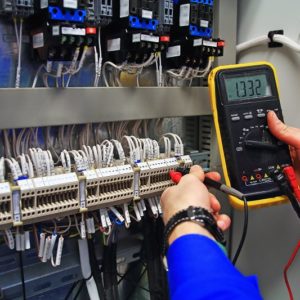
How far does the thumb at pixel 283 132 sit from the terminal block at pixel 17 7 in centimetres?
62

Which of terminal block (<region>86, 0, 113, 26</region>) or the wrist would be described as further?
terminal block (<region>86, 0, 113, 26</region>)

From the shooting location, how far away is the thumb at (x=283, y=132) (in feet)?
2.92

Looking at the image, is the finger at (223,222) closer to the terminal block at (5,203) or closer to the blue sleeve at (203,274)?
the blue sleeve at (203,274)

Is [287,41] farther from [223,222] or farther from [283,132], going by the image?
[223,222]

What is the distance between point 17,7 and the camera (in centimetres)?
74

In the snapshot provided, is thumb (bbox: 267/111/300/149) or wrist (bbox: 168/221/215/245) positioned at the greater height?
thumb (bbox: 267/111/300/149)

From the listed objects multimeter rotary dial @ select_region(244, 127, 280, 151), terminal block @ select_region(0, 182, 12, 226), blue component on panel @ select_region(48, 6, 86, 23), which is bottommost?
terminal block @ select_region(0, 182, 12, 226)

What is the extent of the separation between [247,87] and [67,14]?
48cm

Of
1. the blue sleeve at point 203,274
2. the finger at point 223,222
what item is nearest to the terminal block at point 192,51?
the finger at point 223,222

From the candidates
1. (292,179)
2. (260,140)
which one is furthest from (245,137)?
(292,179)

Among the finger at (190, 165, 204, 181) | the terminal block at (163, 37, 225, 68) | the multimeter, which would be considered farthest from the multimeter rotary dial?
the terminal block at (163, 37, 225, 68)

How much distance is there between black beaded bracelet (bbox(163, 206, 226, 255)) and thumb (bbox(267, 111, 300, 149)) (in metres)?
0.37

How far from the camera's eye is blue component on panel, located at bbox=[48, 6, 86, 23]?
0.73 meters

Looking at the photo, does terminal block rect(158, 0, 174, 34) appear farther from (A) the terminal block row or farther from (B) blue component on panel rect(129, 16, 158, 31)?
(A) the terminal block row
